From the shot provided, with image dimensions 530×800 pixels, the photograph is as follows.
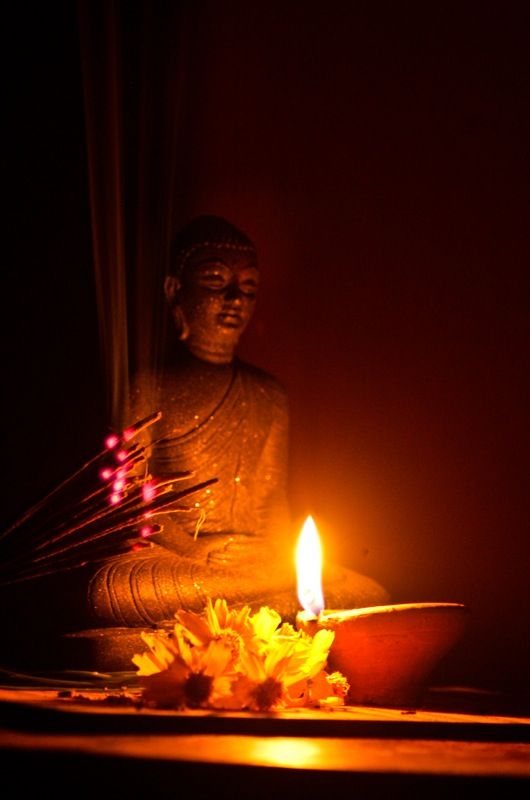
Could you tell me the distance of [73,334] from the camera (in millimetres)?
3172

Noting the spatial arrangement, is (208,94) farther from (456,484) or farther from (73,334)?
(456,484)

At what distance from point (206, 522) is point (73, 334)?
0.77 meters

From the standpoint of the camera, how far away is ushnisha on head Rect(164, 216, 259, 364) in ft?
9.29

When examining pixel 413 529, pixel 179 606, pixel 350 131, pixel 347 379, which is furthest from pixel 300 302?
pixel 179 606

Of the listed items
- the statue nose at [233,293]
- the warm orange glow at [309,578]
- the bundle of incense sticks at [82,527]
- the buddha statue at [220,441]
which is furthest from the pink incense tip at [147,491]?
the statue nose at [233,293]

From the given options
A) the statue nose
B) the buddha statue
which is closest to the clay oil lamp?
the buddha statue

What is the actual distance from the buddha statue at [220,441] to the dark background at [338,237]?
0.71 feet

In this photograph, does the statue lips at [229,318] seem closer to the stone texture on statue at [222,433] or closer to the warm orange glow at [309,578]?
the stone texture on statue at [222,433]

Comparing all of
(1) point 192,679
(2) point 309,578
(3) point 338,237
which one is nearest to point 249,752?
(1) point 192,679

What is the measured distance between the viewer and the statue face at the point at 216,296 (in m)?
2.83

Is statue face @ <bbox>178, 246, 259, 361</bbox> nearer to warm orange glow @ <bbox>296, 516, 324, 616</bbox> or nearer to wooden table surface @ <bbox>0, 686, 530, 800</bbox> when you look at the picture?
warm orange glow @ <bbox>296, 516, 324, 616</bbox>

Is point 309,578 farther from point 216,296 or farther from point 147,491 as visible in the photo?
point 216,296

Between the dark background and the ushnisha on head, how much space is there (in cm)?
22

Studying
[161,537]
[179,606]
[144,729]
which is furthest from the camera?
[161,537]
